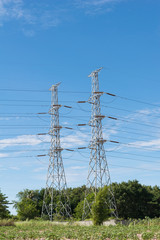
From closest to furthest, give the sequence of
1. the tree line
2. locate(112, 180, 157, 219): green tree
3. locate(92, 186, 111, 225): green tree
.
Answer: locate(92, 186, 111, 225): green tree → the tree line → locate(112, 180, 157, 219): green tree

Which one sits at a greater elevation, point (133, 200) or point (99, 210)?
point (133, 200)

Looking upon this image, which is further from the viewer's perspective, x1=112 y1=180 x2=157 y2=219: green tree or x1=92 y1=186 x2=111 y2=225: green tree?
x1=112 y1=180 x2=157 y2=219: green tree

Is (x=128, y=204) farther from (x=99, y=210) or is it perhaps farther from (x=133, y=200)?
(x=99, y=210)

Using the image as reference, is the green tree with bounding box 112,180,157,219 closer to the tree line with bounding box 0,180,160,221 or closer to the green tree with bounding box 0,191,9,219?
the tree line with bounding box 0,180,160,221

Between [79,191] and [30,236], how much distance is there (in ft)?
177

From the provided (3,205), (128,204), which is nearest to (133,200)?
(128,204)

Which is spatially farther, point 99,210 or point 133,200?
point 133,200

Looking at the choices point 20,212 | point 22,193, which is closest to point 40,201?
point 22,193

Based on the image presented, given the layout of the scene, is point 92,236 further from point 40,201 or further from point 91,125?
point 40,201

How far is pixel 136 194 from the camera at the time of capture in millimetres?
60531

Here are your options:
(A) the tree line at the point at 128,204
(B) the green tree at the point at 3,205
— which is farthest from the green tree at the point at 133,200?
(B) the green tree at the point at 3,205

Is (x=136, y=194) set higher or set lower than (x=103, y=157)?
lower

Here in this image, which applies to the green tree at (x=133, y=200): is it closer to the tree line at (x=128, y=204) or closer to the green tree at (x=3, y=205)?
the tree line at (x=128, y=204)

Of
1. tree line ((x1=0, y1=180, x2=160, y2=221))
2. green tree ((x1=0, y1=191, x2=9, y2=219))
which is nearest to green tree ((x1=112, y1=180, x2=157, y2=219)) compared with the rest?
tree line ((x1=0, y1=180, x2=160, y2=221))
